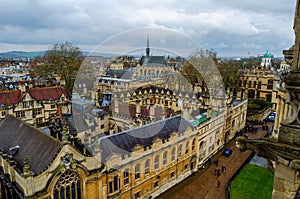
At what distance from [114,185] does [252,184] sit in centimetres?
1116

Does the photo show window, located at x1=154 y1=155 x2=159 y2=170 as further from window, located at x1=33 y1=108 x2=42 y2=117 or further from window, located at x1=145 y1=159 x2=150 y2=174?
window, located at x1=33 y1=108 x2=42 y2=117

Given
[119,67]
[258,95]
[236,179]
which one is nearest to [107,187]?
[236,179]

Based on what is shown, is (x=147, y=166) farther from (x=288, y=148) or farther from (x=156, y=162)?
(x=288, y=148)

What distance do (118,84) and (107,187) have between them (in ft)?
89.5

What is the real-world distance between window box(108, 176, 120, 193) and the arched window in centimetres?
198

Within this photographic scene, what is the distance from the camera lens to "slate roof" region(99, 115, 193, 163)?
13.4 metres

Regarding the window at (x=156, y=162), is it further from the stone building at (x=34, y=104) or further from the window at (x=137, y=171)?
the stone building at (x=34, y=104)

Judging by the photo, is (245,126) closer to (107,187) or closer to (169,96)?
(169,96)

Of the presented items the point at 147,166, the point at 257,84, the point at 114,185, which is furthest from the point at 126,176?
the point at 257,84

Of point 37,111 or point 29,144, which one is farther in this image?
point 37,111

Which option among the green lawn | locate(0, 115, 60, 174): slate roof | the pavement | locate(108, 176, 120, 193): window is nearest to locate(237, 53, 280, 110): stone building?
the pavement

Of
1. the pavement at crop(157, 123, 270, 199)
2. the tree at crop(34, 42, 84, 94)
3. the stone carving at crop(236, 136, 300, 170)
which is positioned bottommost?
the pavement at crop(157, 123, 270, 199)

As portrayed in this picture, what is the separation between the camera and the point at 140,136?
1541 centimetres

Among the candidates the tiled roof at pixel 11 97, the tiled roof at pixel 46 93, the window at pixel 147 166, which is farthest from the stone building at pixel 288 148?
the tiled roof at pixel 46 93
